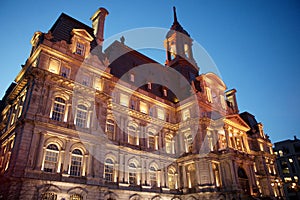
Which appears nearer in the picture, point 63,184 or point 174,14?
point 63,184

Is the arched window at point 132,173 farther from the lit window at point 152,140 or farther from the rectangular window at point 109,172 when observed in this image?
the lit window at point 152,140

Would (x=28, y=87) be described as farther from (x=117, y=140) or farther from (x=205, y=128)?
(x=205, y=128)

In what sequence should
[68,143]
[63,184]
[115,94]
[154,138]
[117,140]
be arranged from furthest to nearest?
[154,138], [115,94], [117,140], [68,143], [63,184]

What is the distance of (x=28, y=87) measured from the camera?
80.4ft

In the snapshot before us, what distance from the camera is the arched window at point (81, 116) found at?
25.4m

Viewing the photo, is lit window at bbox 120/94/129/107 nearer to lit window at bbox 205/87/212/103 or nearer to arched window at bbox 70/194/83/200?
arched window at bbox 70/194/83/200

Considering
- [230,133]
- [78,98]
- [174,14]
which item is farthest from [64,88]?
[174,14]

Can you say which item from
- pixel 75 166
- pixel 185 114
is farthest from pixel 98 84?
pixel 185 114

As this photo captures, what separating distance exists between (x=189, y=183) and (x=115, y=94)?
15918 millimetres

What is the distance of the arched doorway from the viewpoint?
33.9m

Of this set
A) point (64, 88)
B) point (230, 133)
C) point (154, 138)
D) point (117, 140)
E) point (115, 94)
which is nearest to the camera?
point (64, 88)

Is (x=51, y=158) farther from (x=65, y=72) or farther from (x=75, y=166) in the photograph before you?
(x=65, y=72)

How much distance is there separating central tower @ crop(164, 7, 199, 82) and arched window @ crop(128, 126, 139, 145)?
15653 millimetres

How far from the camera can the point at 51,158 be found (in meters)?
22.2
